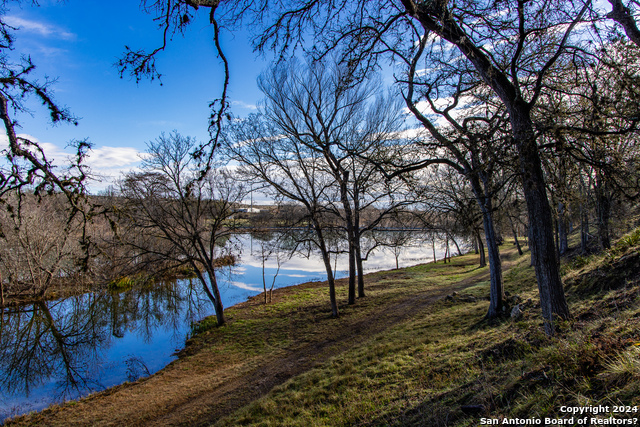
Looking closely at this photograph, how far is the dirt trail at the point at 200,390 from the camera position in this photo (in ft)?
25.3

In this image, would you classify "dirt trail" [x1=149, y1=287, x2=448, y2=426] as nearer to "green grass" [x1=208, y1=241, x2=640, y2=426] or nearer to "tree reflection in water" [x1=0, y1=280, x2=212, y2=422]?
"green grass" [x1=208, y1=241, x2=640, y2=426]

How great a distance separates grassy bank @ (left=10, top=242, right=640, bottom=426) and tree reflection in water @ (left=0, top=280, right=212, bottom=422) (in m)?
2.27

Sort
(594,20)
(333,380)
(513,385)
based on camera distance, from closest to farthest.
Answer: (513,385), (594,20), (333,380)

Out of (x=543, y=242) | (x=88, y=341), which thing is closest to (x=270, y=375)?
(x=543, y=242)

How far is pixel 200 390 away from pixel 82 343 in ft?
33.3

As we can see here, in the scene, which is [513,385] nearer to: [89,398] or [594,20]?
[594,20]

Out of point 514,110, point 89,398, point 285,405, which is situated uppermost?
Result: point 514,110

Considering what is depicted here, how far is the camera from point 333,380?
7.14m

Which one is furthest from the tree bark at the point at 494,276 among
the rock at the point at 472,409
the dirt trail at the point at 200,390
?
the rock at the point at 472,409

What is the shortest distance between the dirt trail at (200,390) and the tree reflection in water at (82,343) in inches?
86.6

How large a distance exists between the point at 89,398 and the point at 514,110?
538 inches

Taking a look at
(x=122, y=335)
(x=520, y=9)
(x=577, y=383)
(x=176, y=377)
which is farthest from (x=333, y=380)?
(x=122, y=335)

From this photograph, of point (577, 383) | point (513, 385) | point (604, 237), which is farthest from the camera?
point (604, 237)

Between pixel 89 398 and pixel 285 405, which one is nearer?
pixel 285 405
